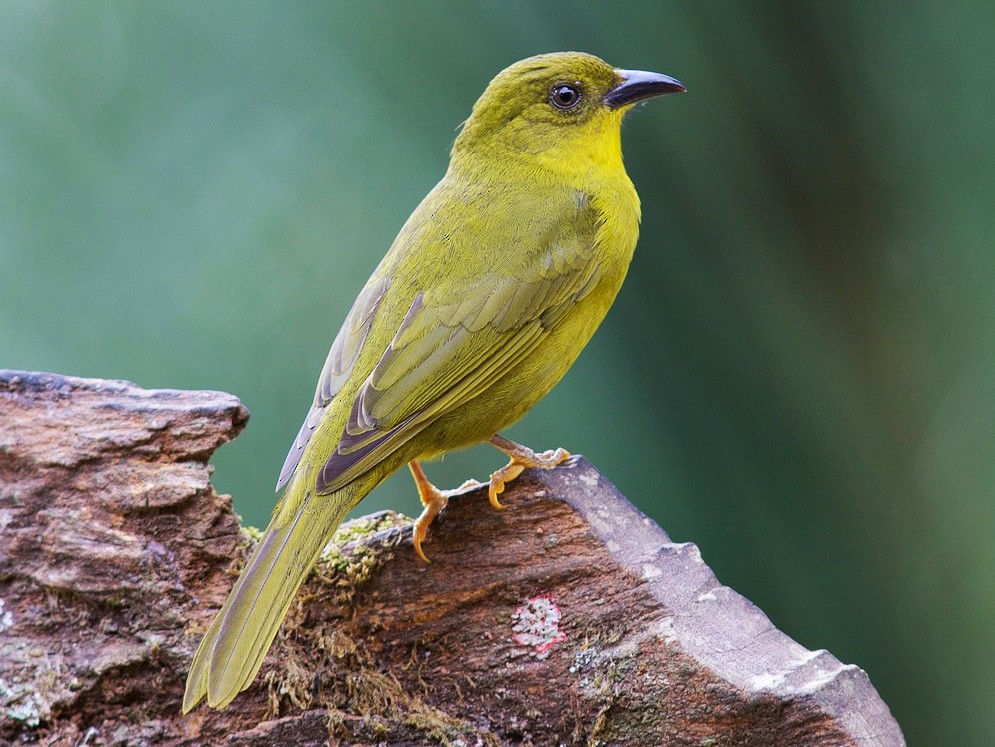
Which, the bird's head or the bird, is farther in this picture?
the bird's head

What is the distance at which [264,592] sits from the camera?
8.52 feet

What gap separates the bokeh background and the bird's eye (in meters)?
0.30

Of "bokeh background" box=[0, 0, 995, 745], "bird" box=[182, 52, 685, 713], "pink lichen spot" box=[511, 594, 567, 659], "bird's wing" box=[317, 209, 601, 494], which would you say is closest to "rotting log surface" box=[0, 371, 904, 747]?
"pink lichen spot" box=[511, 594, 567, 659]

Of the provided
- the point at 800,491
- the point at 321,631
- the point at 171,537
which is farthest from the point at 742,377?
the point at 171,537

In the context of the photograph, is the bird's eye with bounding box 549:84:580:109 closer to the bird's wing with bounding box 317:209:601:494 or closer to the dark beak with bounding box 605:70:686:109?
the dark beak with bounding box 605:70:686:109

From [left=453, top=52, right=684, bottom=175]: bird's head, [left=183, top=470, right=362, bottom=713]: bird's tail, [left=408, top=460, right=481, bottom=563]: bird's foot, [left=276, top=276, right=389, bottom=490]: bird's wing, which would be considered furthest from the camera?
[left=453, top=52, right=684, bottom=175]: bird's head

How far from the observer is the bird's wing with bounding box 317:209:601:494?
2920 mm

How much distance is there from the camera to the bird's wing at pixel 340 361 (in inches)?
120

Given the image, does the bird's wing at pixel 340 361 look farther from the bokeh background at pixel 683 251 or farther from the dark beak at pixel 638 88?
the dark beak at pixel 638 88

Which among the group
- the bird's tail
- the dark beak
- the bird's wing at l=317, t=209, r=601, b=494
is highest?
the dark beak

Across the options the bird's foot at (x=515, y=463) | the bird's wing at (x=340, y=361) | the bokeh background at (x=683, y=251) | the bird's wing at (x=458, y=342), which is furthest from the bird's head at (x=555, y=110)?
the bird's foot at (x=515, y=463)

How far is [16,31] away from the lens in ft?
12.5

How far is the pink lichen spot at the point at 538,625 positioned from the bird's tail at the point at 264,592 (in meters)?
0.51

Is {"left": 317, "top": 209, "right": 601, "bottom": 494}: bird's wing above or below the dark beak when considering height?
below
